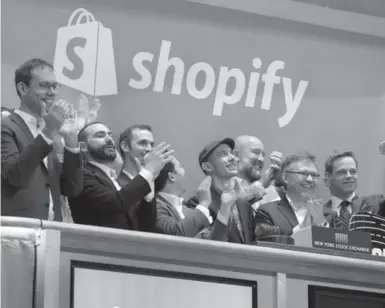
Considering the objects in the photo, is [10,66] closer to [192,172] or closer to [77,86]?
[77,86]

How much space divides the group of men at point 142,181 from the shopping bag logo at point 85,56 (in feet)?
1.93

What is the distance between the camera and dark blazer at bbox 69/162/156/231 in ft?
13.7

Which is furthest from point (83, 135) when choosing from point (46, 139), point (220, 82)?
point (220, 82)

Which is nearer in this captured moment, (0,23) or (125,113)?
(0,23)

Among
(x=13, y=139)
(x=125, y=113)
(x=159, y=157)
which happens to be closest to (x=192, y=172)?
(x=125, y=113)

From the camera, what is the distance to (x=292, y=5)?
6.43 m

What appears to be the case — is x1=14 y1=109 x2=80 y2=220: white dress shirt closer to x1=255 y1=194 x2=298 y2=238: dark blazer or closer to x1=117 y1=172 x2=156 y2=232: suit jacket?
x1=117 y1=172 x2=156 y2=232: suit jacket

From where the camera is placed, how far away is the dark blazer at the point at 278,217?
180 inches

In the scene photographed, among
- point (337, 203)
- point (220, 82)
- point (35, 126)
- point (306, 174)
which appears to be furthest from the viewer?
point (220, 82)

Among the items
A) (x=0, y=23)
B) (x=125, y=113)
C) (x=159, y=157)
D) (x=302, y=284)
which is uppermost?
(x=0, y=23)

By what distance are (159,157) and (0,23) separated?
4.48 feet

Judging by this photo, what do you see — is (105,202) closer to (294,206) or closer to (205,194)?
(205,194)

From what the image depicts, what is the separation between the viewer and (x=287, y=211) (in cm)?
473

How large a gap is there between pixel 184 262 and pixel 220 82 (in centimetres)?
252
